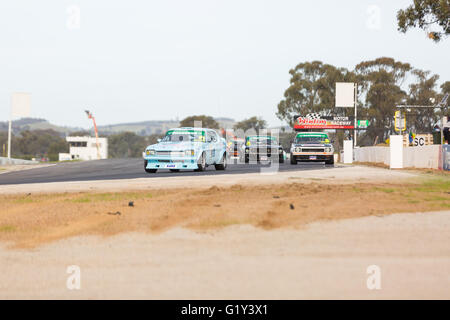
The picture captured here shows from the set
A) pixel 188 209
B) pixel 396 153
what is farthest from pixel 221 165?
pixel 188 209

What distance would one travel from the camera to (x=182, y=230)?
266 inches

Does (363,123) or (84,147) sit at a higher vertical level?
(363,123)

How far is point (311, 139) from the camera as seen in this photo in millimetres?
28125

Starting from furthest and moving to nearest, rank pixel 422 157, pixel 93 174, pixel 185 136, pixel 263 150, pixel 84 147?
pixel 84 147 < pixel 263 150 < pixel 422 157 < pixel 93 174 < pixel 185 136

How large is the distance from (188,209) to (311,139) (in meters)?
20.9

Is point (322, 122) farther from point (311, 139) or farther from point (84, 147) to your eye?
point (84, 147)

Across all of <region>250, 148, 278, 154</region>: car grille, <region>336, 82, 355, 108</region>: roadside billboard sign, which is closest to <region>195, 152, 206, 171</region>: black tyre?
<region>250, 148, 278, 154</region>: car grille

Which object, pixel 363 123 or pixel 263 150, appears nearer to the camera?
pixel 263 150

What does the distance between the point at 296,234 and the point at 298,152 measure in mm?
21342

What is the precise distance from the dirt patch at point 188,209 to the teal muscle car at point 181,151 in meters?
8.20

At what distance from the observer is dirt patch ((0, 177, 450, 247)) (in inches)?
276

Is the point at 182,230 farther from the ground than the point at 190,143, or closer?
closer

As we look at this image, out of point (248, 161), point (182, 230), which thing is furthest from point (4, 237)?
point (248, 161)
